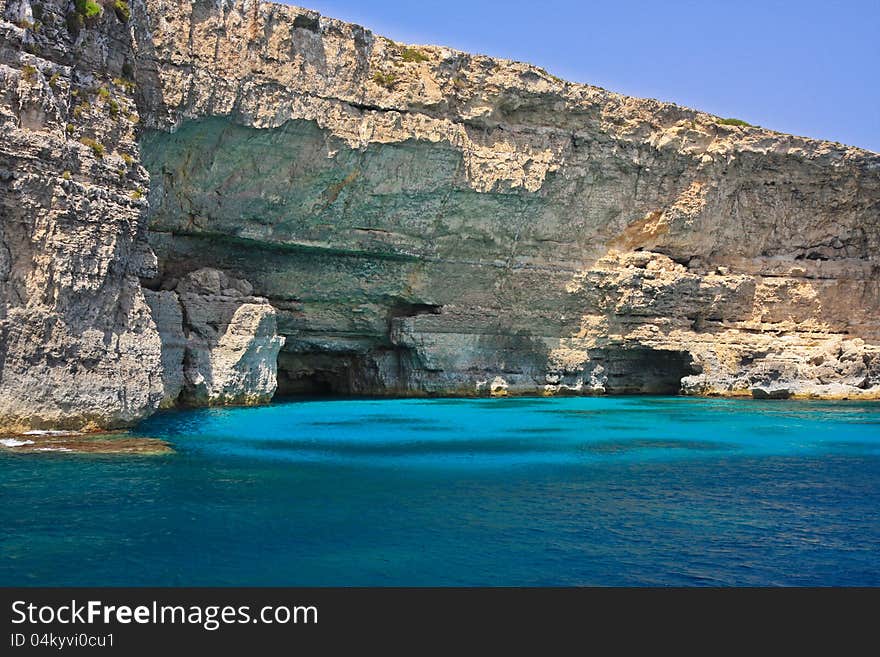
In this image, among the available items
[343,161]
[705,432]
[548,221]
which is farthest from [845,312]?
[343,161]

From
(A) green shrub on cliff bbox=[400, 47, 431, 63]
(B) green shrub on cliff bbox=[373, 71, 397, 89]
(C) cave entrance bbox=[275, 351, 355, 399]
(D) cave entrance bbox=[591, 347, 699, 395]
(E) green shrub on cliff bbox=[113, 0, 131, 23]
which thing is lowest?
(C) cave entrance bbox=[275, 351, 355, 399]

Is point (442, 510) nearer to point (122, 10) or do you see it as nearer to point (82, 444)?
point (82, 444)

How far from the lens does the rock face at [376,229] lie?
18.0m

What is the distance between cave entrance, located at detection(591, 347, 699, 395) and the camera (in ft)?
123

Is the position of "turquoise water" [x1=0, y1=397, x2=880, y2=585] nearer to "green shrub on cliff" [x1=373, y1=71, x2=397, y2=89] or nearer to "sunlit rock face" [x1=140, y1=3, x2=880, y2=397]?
"sunlit rock face" [x1=140, y1=3, x2=880, y2=397]

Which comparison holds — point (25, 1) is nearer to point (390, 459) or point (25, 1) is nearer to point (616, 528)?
point (390, 459)

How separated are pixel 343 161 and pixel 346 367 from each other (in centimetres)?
1056

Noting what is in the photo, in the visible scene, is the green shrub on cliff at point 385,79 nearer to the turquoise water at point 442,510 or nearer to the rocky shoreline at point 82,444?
the turquoise water at point 442,510

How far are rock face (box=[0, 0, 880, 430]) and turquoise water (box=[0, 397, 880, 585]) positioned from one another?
4429mm

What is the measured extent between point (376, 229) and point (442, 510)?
786 inches

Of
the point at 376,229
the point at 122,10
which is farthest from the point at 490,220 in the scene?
the point at 122,10

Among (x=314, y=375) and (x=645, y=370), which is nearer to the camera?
(x=314, y=375)

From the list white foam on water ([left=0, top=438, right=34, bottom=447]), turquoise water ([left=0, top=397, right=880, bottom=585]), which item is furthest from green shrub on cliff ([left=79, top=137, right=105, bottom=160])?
white foam on water ([left=0, top=438, right=34, bottom=447])

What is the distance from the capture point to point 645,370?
127ft
